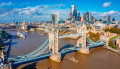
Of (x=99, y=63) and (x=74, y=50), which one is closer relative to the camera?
(x=99, y=63)

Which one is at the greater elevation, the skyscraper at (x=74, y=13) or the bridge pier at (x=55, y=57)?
the skyscraper at (x=74, y=13)

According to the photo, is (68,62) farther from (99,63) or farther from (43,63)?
(99,63)

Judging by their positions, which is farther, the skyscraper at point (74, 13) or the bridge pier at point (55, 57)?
the skyscraper at point (74, 13)

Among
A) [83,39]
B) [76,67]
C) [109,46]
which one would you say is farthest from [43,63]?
[109,46]

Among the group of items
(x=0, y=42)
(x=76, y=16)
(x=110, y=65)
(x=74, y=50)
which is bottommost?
(x=110, y=65)

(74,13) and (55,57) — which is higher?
(74,13)

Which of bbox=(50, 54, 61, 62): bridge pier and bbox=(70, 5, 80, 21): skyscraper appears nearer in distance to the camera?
bbox=(50, 54, 61, 62): bridge pier

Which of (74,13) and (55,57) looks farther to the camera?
(74,13)

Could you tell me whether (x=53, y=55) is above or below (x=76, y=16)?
below

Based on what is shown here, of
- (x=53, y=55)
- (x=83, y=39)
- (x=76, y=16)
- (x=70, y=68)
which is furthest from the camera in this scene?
(x=76, y=16)

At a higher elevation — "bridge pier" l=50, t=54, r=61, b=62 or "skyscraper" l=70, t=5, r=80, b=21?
"skyscraper" l=70, t=5, r=80, b=21

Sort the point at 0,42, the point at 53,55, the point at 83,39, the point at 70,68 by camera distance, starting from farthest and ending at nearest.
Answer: the point at 0,42, the point at 83,39, the point at 53,55, the point at 70,68
